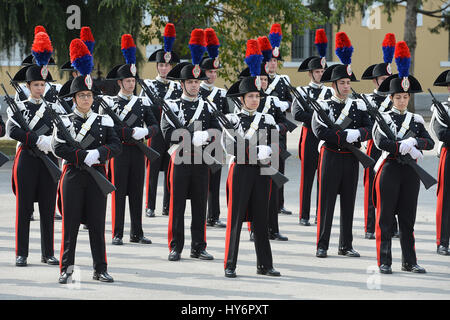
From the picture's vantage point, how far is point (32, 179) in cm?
908

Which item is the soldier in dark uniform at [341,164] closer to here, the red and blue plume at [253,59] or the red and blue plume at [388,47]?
the red and blue plume at [253,59]

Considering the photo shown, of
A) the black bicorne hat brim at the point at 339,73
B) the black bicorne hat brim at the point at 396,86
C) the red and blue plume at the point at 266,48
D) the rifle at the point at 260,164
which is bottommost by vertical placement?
the rifle at the point at 260,164

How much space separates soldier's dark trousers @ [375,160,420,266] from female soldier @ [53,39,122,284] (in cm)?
251

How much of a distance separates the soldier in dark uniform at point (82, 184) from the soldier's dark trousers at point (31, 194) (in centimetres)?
90

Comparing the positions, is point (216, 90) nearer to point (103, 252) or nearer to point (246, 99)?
point (246, 99)

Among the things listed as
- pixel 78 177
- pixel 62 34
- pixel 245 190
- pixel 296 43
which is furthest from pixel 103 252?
pixel 296 43

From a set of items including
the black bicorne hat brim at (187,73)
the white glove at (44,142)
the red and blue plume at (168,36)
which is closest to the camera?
the white glove at (44,142)

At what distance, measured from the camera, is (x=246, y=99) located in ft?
28.1

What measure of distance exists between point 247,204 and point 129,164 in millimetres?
2221

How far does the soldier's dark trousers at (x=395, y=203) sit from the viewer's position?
8742mm

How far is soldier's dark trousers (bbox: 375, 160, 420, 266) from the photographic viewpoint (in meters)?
8.74

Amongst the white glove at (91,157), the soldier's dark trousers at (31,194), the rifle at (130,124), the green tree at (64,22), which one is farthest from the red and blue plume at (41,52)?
the green tree at (64,22)

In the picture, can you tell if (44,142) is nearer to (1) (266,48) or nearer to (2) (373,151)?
(1) (266,48)

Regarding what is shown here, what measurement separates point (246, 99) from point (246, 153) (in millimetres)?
514
